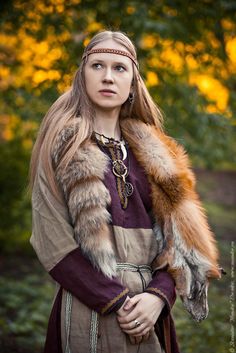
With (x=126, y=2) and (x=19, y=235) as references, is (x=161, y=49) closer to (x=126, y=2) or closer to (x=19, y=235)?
(x=126, y=2)

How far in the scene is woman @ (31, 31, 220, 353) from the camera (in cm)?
212

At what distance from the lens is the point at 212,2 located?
4.42 meters

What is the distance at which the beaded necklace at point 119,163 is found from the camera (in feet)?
7.63

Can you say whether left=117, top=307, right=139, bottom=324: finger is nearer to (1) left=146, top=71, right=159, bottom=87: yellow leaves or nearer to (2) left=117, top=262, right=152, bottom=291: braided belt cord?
(2) left=117, top=262, right=152, bottom=291: braided belt cord

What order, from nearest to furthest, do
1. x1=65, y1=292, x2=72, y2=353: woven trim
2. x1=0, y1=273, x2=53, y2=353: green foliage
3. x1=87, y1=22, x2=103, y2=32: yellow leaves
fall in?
x1=65, y1=292, x2=72, y2=353: woven trim
x1=0, y1=273, x2=53, y2=353: green foliage
x1=87, y1=22, x2=103, y2=32: yellow leaves

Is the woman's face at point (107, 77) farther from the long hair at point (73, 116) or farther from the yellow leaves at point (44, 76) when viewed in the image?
the yellow leaves at point (44, 76)

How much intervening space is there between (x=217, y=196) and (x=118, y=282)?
11852mm

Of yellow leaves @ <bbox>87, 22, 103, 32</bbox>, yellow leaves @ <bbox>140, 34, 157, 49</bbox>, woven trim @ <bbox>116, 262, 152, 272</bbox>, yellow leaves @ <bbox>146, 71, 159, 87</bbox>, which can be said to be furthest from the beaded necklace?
yellow leaves @ <bbox>140, 34, 157, 49</bbox>

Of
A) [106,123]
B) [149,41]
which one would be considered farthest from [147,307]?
[149,41]

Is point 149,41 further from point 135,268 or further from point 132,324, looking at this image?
point 132,324

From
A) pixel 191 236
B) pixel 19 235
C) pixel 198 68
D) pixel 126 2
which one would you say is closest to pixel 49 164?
pixel 191 236

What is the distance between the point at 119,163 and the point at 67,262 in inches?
22.5

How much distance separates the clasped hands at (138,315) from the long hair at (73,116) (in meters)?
0.59

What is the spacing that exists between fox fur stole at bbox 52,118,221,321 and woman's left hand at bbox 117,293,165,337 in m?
0.16
